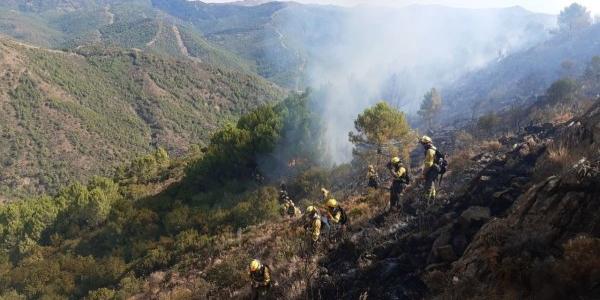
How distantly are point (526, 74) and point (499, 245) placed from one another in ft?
284

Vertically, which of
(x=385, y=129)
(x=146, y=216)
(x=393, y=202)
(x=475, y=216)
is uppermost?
(x=475, y=216)

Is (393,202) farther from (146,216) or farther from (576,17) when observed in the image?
(576,17)

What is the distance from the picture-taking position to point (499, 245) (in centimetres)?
693

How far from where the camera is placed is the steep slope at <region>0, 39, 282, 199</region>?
10481 centimetres

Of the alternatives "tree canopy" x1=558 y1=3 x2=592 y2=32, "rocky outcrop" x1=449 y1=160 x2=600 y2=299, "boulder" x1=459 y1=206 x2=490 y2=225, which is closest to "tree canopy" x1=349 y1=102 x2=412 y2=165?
"boulder" x1=459 y1=206 x2=490 y2=225

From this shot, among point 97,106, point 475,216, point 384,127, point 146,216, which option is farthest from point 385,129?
point 97,106

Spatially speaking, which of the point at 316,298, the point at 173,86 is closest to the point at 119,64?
the point at 173,86

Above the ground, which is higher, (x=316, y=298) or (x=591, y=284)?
(x=591, y=284)

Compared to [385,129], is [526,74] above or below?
below

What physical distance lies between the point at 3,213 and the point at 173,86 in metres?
130

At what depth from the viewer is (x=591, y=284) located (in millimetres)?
4969

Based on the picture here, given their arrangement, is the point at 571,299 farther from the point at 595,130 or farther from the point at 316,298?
the point at 595,130

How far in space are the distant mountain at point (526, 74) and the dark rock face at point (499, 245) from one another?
5924cm

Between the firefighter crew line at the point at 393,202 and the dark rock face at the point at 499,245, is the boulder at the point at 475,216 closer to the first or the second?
the dark rock face at the point at 499,245
